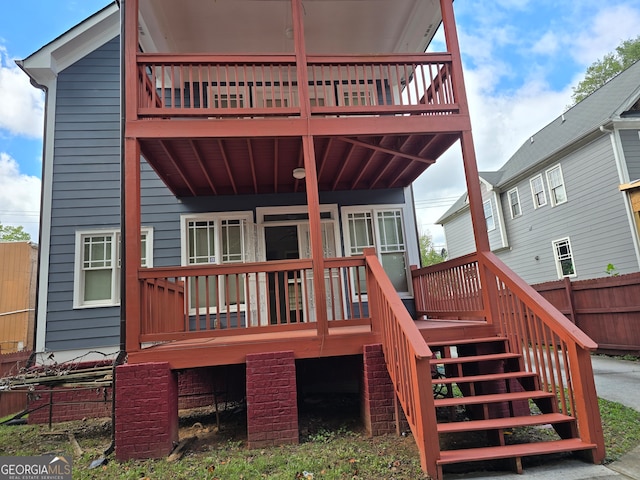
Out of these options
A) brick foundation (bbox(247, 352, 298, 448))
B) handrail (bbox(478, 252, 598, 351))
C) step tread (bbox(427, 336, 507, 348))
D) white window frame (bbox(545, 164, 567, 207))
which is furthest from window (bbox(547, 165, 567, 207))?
brick foundation (bbox(247, 352, 298, 448))

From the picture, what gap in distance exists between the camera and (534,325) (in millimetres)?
3928

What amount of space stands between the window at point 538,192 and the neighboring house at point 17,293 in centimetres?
1652

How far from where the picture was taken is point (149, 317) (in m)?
4.38

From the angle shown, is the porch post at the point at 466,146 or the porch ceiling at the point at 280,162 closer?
the porch post at the point at 466,146

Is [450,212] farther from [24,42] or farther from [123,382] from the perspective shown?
[24,42]

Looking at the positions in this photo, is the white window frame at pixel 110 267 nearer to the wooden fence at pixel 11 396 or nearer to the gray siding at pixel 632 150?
the wooden fence at pixel 11 396

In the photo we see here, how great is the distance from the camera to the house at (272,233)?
395 cm

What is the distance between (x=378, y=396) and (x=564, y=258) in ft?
38.1

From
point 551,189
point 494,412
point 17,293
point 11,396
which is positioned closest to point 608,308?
point 494,412

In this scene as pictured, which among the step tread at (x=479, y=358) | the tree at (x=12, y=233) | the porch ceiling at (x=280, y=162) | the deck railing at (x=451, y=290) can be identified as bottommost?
the step tread at (x=479, y=358)

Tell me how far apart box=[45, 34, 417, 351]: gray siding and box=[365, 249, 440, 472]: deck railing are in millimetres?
3543

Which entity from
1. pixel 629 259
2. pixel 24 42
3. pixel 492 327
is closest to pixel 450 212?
pixel 629 259

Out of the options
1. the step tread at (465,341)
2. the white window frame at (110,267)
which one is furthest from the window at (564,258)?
the white window frame at (110,267)

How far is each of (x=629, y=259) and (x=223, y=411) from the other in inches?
430
